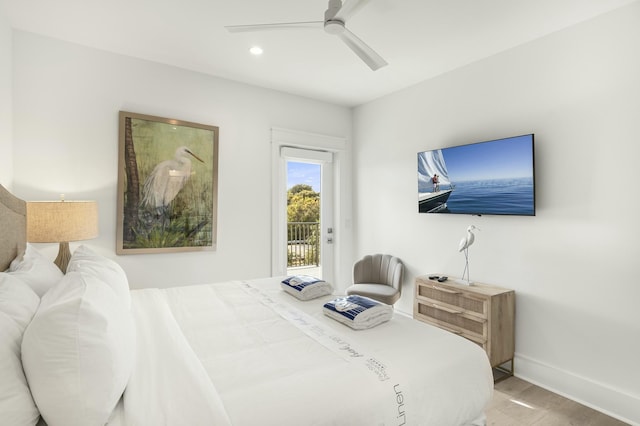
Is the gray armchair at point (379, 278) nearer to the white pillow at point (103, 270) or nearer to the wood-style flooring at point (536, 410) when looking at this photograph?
the wood-style flooring at point (536, 410)

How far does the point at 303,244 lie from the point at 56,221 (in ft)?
8.57

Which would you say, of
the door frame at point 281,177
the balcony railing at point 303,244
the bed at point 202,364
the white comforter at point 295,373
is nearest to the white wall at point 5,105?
the bed at point 202,364

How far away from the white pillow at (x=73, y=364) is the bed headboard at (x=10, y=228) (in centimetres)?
96

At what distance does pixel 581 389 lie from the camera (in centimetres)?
238

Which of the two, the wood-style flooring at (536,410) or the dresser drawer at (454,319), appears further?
the dresser drawer at (454,319)

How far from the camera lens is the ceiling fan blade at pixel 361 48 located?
2.08m

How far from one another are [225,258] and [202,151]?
3.75 ft

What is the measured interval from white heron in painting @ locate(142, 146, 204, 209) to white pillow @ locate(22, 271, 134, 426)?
221cm

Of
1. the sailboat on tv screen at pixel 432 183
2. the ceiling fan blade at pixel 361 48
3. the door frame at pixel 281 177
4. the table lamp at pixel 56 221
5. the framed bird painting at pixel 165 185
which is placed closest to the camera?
the ceiling fan blade at pixel 361 48

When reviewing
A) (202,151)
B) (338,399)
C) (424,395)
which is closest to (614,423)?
(424,395)

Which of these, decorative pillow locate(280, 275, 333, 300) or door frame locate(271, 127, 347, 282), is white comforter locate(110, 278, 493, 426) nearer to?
decorative pillow locate(280, 275, 333, 300)

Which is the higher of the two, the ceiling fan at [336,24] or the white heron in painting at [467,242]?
the ceiling fan at [336,24]

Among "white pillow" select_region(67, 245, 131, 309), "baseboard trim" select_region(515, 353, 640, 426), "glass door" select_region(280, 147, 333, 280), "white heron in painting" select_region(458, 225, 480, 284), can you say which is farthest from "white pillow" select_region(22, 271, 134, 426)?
"glass door" select_region(280, 147, 333, 280)

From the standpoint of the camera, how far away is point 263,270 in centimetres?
380
